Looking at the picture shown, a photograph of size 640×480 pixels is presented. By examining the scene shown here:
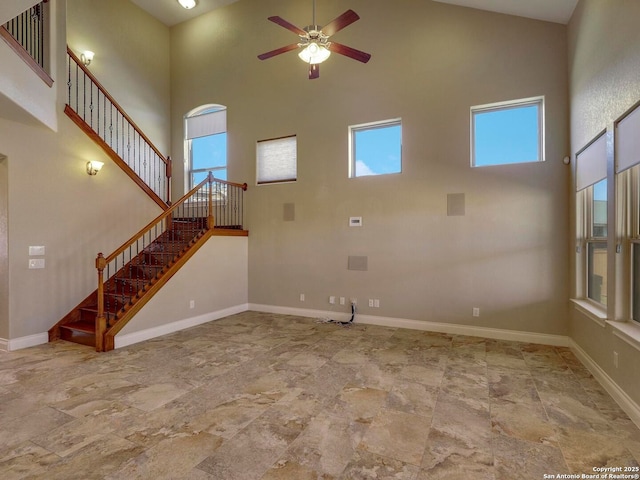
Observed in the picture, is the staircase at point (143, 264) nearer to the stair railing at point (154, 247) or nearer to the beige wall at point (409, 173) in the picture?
the stair railing at point (154, 247)

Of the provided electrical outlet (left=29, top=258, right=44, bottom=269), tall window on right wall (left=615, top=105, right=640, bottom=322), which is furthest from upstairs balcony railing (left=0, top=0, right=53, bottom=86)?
tall window on right wall (left=615, top=105, right=640, bottom=322)

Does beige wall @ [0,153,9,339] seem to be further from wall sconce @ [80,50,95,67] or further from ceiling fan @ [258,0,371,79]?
ceiling fan @ [258,0,371,79]

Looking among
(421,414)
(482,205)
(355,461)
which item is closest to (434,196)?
(482,205)

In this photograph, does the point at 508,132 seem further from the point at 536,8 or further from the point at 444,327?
the point at 444,327

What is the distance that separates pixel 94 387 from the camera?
3098 millimetres

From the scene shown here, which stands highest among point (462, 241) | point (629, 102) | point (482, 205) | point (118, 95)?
point (118, 95)

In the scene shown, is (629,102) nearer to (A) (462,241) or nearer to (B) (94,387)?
(A) (462,241)

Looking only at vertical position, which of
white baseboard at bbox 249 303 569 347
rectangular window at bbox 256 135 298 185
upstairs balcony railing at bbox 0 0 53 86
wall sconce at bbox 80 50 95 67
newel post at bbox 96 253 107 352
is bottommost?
white baseboard at bbox 249 303 569 347

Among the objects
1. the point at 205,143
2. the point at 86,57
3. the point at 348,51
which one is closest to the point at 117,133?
the point at 86,57

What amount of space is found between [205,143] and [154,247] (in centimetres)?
263

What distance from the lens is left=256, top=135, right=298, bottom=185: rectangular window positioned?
244 inches

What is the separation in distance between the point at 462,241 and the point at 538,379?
208cm

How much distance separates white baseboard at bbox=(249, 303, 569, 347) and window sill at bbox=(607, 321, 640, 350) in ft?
5.12

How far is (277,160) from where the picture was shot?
634 centimetres
